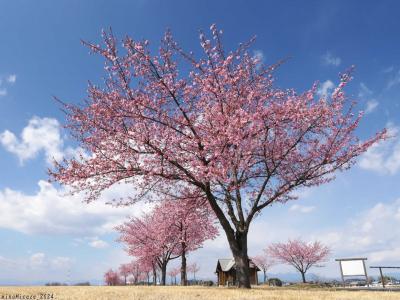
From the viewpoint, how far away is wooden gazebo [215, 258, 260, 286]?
5610 cm

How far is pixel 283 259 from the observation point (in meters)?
69.7

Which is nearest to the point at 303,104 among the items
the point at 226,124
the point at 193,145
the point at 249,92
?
the point at 249,92

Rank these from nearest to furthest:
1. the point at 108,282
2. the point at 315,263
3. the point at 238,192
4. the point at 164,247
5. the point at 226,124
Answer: the point at 226,124 → the point at 238,192 → the point at 164,247 → the point at 315,263 → the point at 108,282

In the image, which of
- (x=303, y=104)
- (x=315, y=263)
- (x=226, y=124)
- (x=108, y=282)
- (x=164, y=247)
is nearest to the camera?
(x=226, y=124)

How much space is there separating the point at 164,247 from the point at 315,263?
35.7 m

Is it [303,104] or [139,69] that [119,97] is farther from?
A: [303,104]

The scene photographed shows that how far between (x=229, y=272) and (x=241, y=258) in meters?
41.9

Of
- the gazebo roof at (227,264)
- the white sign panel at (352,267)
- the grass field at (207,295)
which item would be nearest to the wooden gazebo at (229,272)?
the gazebo roof at (227,264)

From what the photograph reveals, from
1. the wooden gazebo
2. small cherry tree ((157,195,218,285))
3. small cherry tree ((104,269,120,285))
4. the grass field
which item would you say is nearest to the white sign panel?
small cherry tree ((157,195,218,285))

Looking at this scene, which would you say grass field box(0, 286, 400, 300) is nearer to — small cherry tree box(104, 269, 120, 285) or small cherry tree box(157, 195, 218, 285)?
small cherry tree box(157, 195, 218, 285)

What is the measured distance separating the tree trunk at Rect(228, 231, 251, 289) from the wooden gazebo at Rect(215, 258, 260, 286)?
39510mm

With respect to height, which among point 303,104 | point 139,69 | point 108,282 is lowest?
point 108,282

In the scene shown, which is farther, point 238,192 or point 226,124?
point 238,192

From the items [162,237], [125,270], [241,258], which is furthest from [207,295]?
[125,270]
